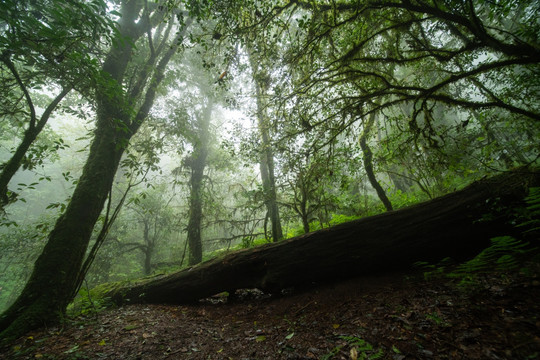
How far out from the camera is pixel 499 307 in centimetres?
227

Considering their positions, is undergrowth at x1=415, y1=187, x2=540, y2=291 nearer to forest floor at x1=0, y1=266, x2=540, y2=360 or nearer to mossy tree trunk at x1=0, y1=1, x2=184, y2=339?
forest floor at x1=0, y1=266, x2=540, y2=360

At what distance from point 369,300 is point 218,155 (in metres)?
10.8

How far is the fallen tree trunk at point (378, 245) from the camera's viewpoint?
3499mm

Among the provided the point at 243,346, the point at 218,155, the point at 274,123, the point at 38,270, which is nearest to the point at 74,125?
the point at 218,155

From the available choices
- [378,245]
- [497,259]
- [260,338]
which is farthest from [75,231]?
[497,259]

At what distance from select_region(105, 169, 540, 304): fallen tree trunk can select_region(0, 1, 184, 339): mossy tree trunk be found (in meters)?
2.27

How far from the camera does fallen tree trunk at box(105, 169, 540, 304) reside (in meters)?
3.50

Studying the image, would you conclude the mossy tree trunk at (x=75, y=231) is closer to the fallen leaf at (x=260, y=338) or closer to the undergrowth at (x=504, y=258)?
the fallen leaf at (x=260, y=338)

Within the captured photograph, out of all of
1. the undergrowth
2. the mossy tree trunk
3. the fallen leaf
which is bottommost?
the fallen leaf

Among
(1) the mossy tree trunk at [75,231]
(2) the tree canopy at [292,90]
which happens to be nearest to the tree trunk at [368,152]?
(2) the tree canopy at [292,90]

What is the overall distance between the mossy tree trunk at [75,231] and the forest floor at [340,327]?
544 millimetres

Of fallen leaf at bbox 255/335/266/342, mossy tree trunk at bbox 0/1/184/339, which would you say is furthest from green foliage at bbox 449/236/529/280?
mossy tree trunk at bbox 0/1/184/339

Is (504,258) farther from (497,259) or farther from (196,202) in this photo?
(196,202)

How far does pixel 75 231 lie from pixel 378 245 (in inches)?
270
